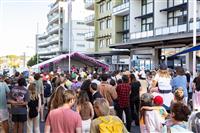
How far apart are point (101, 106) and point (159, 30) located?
108 ft

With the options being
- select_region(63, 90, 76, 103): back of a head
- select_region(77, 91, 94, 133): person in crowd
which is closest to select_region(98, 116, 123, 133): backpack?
select_region(63, 90, 76, 103): back of a head

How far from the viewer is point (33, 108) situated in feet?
34.3

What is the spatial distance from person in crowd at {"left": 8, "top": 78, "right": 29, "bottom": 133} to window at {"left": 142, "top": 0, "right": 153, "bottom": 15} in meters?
34.4

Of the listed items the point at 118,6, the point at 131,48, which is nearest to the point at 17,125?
the point at 131,48

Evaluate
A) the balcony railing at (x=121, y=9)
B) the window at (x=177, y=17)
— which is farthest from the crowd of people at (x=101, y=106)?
the balcony railing at (x=121, y=9)

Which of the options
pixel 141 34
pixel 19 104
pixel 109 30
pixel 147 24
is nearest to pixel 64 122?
pixel 19 104

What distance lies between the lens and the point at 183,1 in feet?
121

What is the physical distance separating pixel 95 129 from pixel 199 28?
86.2ft

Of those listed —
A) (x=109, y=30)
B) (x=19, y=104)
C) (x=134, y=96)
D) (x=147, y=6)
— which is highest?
(x=147, y=6)

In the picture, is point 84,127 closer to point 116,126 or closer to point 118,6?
point 116,126

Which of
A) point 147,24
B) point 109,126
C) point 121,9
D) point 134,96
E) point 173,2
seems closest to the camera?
point 109,126

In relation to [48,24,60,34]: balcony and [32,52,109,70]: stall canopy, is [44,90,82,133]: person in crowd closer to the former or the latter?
[32,52,109,70]: stall canopy

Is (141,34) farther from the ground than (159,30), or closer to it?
closer to it

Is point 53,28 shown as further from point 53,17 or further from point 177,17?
point 177,17
